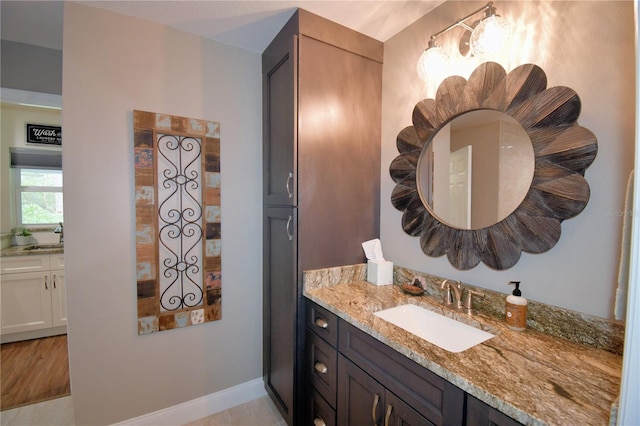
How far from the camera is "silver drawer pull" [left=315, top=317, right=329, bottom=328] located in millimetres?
1381

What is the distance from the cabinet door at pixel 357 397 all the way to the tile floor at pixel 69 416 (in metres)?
0.76

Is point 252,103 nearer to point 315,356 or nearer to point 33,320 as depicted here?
point 315,356

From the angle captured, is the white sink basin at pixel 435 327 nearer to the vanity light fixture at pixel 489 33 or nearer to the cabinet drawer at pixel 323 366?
the cabinet drawer at pixel 323 366

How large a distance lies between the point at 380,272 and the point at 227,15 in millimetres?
1740

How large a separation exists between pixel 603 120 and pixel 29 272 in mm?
4252

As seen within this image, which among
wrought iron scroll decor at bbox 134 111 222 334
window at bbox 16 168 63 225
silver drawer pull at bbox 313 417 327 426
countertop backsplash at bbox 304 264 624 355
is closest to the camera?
countertop backsplash at bbox 304 264 624 355

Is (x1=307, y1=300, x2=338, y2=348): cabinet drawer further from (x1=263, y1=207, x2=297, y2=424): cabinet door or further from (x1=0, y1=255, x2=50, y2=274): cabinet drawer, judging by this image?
(x1=0, y1=255, x2=50, y2=274): cabinet drawer

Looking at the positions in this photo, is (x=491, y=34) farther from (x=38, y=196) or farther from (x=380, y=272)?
(x=38, y=196)

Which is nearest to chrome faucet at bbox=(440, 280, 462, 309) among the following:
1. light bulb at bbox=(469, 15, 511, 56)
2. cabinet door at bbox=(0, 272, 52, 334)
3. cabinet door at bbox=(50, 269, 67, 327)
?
light bulb at bbox=(469, 15, 511, 56)

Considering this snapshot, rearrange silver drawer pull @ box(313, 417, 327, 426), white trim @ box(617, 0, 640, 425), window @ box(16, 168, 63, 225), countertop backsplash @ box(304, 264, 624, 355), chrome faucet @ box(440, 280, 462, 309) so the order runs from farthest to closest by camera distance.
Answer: window @ box(16, 168, 63, 225)
silver drawer pull @ box(313, 417, 327, 426)
chrome faucet @ box(440, 280, 462, 309)
countertop backsplash @ box(304, 264, 624, 355)
white trim @ box(617, 0, 640, 425)

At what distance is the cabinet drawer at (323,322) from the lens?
1.32m

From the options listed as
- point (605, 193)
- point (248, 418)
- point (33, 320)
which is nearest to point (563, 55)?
point (605, 193)

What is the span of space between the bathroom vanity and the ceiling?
2.00m

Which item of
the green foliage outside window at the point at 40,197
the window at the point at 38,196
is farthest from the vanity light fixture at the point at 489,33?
the window at the point at 38,196
